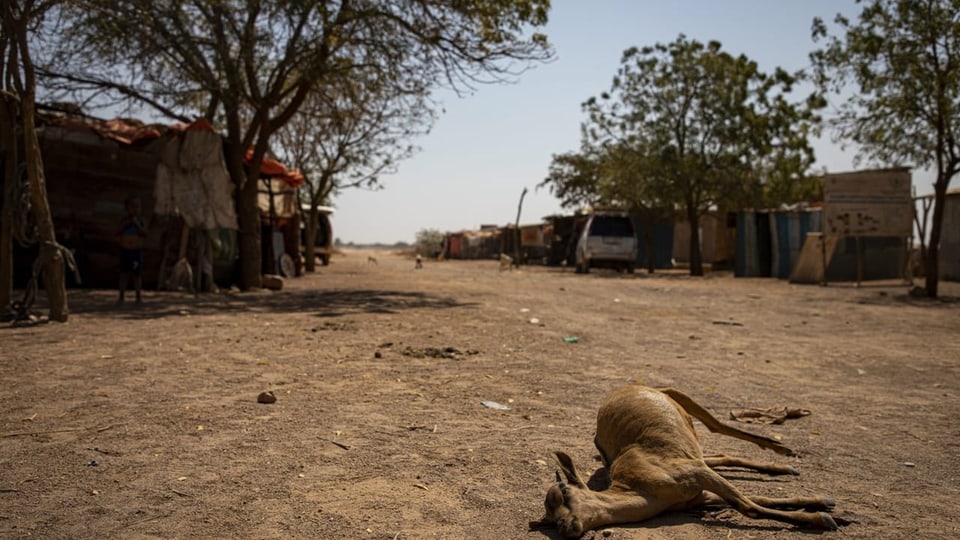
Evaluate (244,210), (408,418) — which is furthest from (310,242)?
(408,418)

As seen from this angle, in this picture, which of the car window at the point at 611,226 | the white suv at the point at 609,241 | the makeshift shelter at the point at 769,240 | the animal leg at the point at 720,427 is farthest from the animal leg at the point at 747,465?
the makeshift shelter at the point at 769,240

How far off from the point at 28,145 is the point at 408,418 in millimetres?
6415

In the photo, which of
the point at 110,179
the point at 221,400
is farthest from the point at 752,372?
the point at 110,179

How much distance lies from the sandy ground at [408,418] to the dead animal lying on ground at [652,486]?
0.26 ft

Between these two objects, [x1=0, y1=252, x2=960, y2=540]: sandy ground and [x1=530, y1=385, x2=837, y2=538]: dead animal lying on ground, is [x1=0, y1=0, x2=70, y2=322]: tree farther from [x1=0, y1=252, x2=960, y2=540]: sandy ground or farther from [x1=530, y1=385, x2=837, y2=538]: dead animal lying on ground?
[x1=530, y1=385, x2=837, y2=538]: dead animal lying on ground

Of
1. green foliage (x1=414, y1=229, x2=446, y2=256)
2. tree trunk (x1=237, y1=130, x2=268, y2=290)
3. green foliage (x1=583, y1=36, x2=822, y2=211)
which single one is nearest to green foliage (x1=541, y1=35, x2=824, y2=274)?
green foliage (x1=583, y1=36, x2=822, y2=211)

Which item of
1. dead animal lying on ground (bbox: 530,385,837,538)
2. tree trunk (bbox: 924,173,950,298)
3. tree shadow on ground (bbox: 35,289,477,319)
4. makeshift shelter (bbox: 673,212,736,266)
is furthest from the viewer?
makeshift shelter (bbox: 673,212,736,266)

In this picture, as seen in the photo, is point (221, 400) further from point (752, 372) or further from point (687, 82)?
point (687, 82)

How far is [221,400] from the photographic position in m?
4.84

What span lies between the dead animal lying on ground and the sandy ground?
0.26 feet

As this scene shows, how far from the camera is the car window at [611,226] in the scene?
24516mm

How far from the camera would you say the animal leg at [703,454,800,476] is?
3.32m

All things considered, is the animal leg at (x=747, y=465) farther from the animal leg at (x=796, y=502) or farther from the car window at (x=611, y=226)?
the car window at (x=611, y=226)

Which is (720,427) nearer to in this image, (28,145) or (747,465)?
(747,465)
